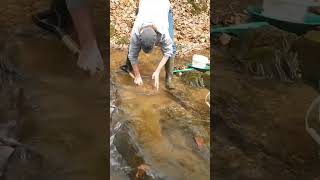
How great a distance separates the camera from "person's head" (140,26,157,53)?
3324 mm

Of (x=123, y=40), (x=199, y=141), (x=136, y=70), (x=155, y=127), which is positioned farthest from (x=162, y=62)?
(x=199, y=141)

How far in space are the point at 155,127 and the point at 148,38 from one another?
57 centimetres

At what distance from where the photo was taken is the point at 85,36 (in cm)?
329

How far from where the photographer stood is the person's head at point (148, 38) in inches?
131

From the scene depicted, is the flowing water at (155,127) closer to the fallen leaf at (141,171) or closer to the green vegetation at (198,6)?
the fallen leaf at (141,171)

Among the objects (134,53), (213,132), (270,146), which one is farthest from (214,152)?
(134,53)

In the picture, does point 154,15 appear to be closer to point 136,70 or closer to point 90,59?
point 136,70

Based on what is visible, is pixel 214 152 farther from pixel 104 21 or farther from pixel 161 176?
pixel 104 21

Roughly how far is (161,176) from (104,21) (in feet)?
3.39

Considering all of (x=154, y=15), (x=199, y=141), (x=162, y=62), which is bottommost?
(x=199, y=141)

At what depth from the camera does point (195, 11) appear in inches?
132

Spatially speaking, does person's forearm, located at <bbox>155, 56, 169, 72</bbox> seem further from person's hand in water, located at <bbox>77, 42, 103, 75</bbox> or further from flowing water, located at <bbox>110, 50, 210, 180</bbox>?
person's hand in water, located at <bbox>77, 42, 103, 75</bbox>

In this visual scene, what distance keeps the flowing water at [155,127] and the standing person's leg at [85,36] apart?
110mm

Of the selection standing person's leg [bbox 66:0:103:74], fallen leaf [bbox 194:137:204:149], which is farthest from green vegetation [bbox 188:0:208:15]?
fallen leaf [bbox 194:137:204:149]
